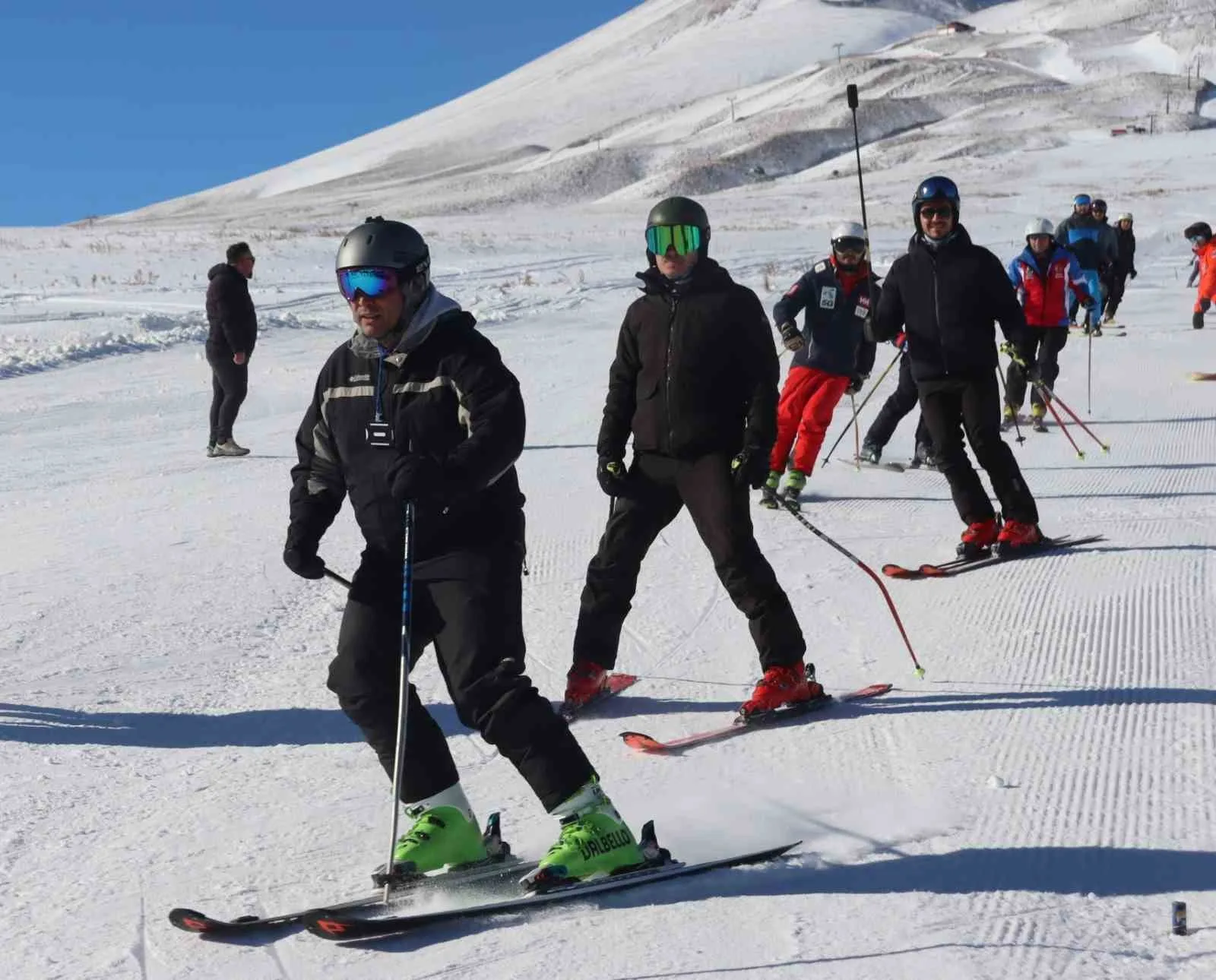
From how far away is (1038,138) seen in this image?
91.9 metres

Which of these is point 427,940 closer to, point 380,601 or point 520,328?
point 380,601

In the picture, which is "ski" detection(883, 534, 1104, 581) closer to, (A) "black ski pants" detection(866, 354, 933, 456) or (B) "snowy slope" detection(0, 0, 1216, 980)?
(B) "snowy slope" detection(0, 0, 1216, 980)

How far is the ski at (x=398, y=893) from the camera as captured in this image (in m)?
3.66

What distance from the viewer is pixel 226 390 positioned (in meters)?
12.3

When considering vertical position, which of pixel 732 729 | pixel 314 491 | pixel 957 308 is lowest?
pixel 732 729

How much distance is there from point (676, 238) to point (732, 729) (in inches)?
71.5

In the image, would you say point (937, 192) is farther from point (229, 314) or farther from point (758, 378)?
point (229, 314)

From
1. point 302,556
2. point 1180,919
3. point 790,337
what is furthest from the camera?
point 790,337

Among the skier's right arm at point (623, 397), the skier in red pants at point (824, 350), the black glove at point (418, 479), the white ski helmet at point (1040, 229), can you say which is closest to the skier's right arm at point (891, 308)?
the skier in red pants at point (824, 350)

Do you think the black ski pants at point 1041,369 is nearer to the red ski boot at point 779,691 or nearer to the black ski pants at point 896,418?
the black ski pants at point 896,418

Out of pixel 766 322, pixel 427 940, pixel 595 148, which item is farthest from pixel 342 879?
pixel 595 148

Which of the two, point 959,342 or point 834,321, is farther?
point 834,321

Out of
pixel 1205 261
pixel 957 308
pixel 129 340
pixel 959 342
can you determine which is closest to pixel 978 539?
pixel 959 342

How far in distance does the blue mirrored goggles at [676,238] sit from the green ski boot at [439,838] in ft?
7.54
